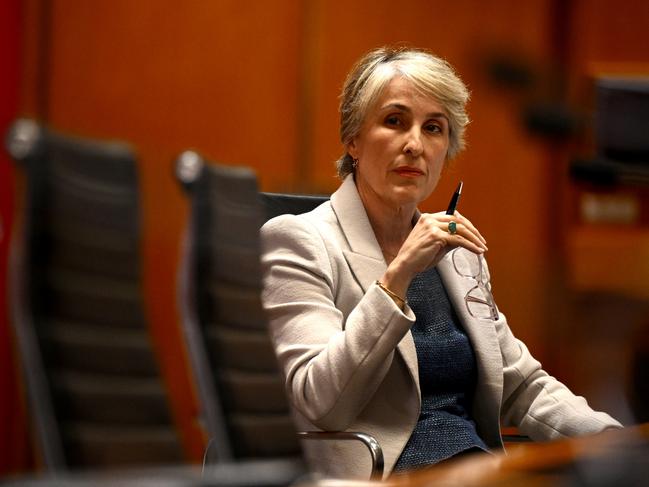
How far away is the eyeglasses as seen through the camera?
52.9 inches

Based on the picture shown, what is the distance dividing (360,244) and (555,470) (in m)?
0.64

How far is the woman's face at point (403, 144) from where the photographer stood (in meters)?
1.27

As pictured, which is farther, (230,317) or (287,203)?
(287,203)

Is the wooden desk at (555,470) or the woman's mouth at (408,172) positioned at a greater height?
the woman's mouth at (408,172)

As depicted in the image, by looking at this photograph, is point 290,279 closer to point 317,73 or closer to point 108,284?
point 317,73

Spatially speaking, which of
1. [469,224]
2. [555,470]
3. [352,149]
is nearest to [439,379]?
[469,224]

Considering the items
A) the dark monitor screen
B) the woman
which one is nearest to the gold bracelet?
the woman

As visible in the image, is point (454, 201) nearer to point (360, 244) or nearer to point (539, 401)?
point (360, 244)

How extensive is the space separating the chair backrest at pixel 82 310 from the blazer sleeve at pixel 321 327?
1.38 feet

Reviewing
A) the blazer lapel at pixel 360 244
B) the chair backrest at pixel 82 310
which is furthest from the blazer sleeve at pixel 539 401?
the chair backrest at pixel 82 310

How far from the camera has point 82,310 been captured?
2.35 ft

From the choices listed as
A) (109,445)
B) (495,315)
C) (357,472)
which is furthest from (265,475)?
(495,315)

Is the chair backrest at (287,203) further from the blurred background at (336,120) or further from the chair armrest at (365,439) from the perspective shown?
the chair armrest at (365,439)

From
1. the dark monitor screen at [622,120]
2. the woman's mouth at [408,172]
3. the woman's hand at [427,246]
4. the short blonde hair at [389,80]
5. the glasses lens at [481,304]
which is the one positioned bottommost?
the glasses lens at [481,304]
